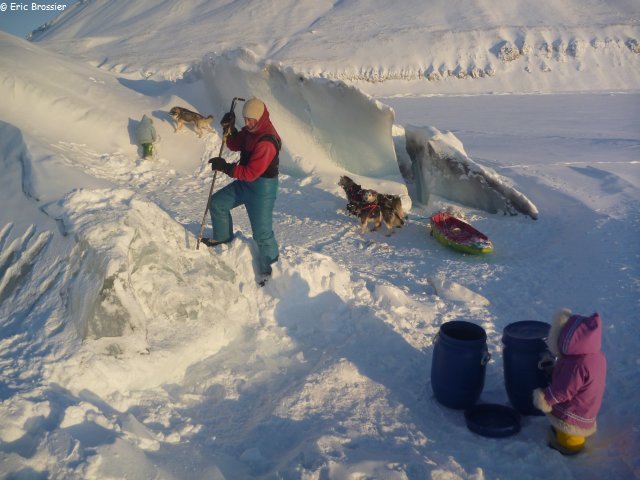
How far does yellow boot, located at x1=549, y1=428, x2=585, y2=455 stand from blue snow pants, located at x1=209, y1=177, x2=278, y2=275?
240cm

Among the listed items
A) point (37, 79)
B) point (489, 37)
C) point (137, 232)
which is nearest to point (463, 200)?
point (137, 232)

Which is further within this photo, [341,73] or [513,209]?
[341,73]

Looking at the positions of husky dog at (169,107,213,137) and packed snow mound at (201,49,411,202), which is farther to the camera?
husky dog at (169,107,213,137)

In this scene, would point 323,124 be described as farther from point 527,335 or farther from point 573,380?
point 573,380

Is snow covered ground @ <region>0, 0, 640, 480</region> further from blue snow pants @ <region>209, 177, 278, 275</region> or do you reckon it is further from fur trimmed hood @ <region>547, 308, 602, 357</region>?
fur trimmed hood @ <region>547, 308, 602, 357</region>

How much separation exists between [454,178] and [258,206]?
157 inches

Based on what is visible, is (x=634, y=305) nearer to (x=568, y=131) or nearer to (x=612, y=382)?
(x=612, y=382)

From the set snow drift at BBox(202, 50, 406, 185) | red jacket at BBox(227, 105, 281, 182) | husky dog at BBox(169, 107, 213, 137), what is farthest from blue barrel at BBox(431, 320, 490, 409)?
husky dog at BBox(169, 107, 213, 137)

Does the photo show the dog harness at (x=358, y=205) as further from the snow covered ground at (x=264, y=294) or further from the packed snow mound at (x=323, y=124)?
the packed snow mound at (x=323, y=124)

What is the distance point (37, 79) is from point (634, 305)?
8.08 m

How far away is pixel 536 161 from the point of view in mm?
10297

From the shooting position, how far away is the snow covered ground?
9.22 feet

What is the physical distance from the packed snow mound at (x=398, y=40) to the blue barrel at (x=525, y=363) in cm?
2483

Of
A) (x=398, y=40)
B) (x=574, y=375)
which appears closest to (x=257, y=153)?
(x=574, y=375)
